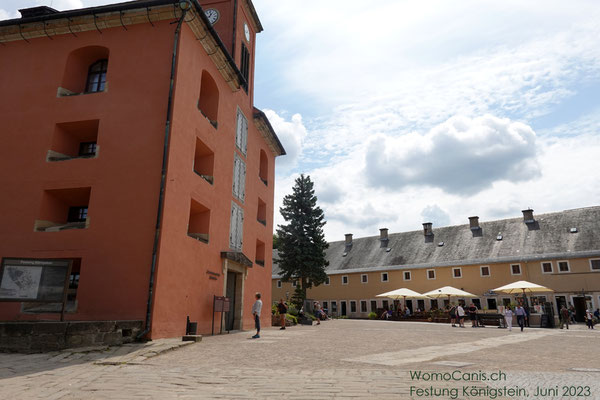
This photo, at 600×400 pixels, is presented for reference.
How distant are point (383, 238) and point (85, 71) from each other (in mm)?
40305

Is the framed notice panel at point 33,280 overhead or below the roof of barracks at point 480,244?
below

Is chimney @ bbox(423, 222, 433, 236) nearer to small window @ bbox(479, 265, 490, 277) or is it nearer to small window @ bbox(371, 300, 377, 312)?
small window @ bbox(479, 265, 490, 277)

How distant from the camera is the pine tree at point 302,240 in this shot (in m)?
36.5

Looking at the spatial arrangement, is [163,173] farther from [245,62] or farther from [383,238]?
[383,238]

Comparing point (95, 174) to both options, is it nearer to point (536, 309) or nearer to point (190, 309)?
point (190, 309)

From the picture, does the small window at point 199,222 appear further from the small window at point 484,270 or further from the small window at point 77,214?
the small window at point 484,270

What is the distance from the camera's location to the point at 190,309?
13.7 m

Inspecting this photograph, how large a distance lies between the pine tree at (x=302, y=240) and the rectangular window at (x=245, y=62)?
18131 millimetres

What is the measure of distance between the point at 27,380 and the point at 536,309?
107 ft

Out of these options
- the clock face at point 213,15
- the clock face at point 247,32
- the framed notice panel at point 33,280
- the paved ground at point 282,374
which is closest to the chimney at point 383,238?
the clock face at point 247,32

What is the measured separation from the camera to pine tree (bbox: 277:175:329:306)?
120 ft

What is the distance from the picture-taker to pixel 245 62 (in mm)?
21953

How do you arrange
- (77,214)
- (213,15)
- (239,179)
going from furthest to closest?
(213,15) < (239,179) < (77,214)

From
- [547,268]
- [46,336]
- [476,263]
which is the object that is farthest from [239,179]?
[547,268]
